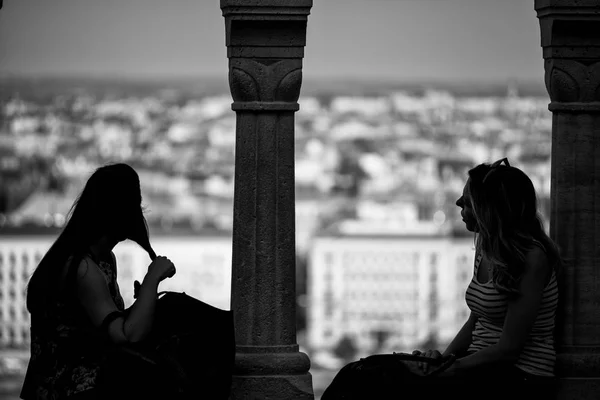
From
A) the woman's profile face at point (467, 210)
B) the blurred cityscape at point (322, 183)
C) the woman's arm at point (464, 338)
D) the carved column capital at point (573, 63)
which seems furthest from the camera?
the blurred cityscape at point (322, 183)

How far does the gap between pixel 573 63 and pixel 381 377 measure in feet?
5.76

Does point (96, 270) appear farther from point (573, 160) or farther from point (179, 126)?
point (179, 126)

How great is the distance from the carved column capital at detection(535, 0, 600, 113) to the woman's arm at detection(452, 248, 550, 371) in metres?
1.16

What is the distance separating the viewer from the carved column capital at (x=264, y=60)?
22.0ft

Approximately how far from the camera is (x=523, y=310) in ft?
19.2

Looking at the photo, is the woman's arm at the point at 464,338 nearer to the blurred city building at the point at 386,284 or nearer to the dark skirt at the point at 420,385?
the dark skirt at the point at 420,385

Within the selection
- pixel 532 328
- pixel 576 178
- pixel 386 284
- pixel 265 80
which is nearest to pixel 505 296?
pixel 532 328

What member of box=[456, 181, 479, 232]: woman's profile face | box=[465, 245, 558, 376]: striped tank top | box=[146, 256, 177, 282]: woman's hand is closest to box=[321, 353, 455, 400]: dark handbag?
box=[465, 245, 558, 376]: striped tank top

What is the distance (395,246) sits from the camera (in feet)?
273

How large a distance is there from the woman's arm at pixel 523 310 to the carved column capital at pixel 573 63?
45.5 inches

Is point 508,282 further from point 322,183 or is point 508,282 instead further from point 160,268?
point 322,183

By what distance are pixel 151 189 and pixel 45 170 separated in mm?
8118

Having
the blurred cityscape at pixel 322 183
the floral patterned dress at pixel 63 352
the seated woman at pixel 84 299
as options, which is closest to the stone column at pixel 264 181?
the seated woman at pixel 84 299

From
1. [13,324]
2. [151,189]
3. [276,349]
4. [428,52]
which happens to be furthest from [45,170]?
[276,349]
